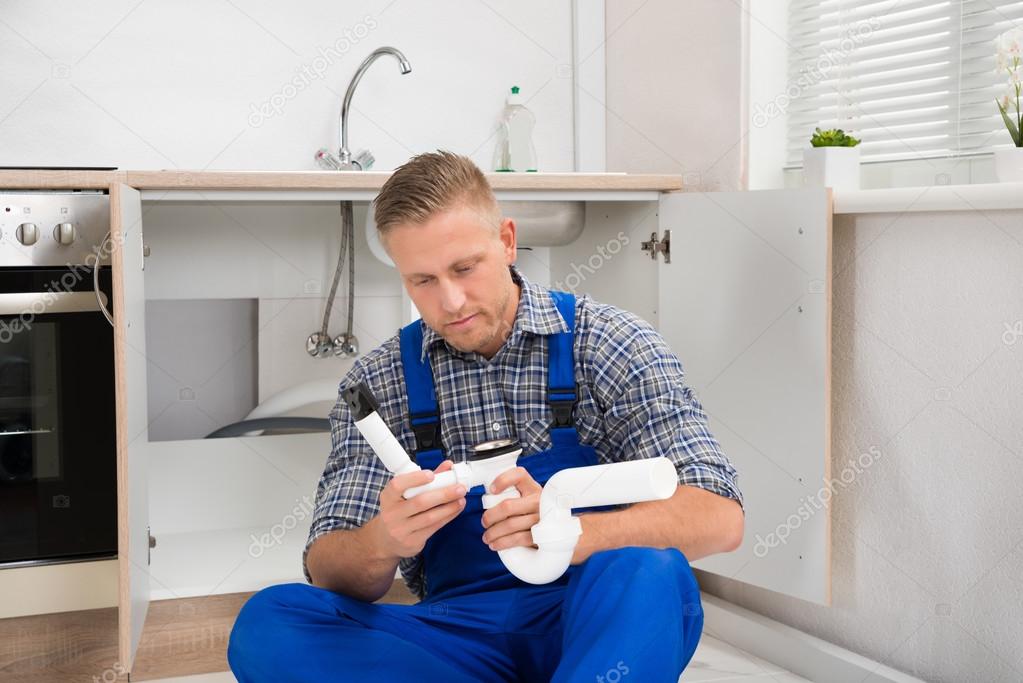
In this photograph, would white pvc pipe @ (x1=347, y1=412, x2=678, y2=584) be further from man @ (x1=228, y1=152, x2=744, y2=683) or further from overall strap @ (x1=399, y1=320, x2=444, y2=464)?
overall strap @ (x1=399, y1=320, x2=444, y2=464)

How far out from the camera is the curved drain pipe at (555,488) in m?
1.20

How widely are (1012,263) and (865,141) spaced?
63 centimetres

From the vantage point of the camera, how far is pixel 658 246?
2246mm

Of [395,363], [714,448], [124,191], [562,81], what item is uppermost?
[562,81]

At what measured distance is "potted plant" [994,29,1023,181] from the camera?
1715 millimetres

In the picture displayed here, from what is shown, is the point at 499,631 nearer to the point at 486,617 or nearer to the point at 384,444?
the point at 486,617

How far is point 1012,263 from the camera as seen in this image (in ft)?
5.32

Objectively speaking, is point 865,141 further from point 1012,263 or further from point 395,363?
point 395,363

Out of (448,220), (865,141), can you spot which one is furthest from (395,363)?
(865,141)
